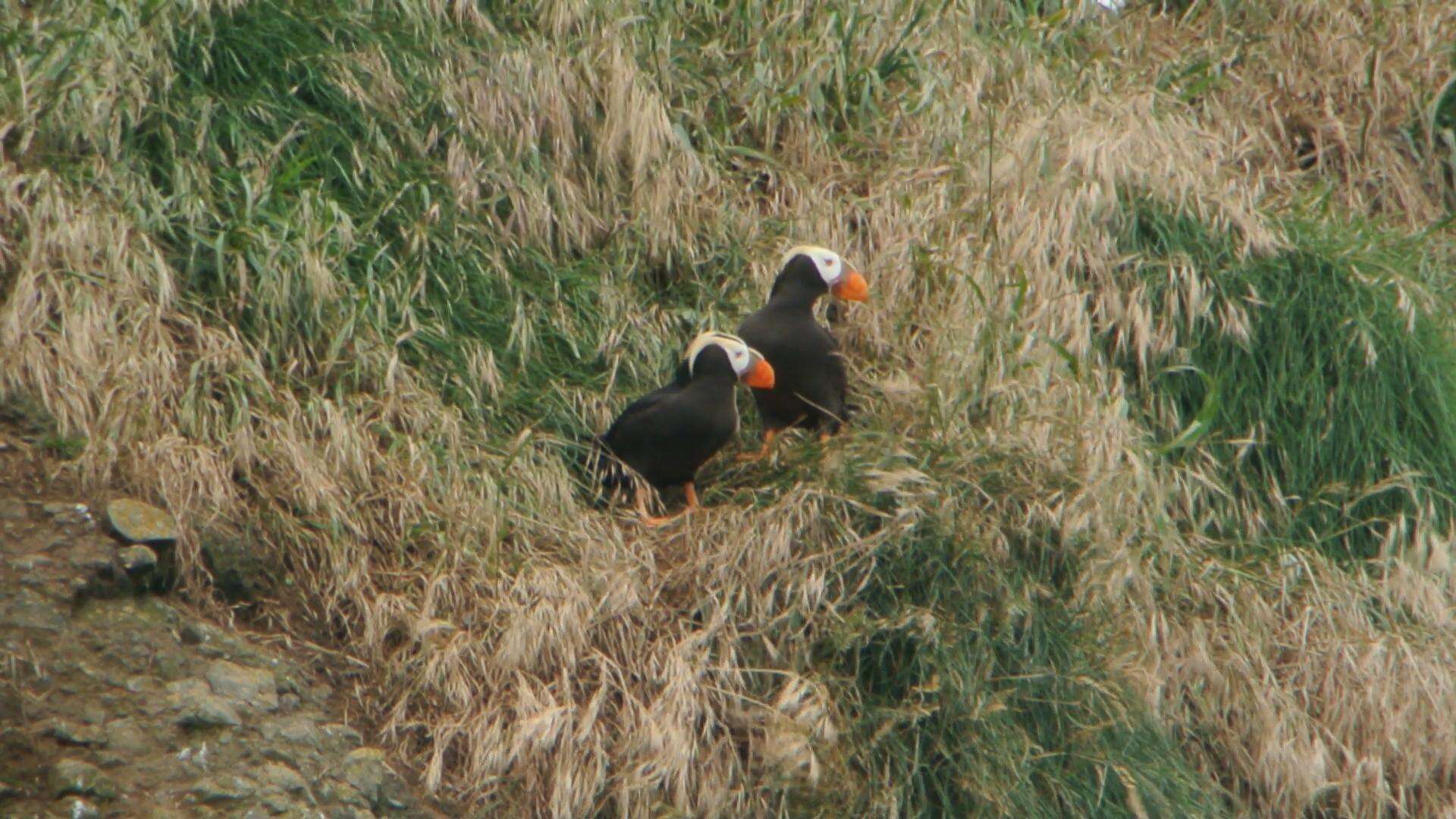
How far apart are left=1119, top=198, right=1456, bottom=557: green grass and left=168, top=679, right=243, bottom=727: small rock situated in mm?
2491

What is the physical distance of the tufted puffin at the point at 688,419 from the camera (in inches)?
155

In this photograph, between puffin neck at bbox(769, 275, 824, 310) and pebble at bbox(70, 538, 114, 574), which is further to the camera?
puffin neck at bbox(769, 275, 824, 310)

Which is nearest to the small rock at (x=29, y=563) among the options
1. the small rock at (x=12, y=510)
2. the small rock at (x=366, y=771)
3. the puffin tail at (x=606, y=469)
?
the small rock at (x=12, y=510)

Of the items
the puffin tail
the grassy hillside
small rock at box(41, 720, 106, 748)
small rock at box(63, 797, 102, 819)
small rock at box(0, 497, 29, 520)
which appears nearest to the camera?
small rock at box(63, 797, 102, 819)

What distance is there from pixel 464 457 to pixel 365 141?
3.48ft

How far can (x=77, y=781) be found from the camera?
302 cm

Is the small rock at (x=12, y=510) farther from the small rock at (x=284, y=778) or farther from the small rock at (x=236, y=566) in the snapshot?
the small rock at (x=284, y=778)

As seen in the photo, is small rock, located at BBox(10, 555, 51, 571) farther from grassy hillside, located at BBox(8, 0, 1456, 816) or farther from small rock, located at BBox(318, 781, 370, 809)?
small rock, located at BBox(318, 781, 370, 809)

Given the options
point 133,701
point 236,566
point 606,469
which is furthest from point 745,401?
point 133,701

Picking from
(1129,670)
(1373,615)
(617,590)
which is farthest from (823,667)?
(1373,615)

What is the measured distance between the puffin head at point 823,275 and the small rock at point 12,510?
6.15 feet

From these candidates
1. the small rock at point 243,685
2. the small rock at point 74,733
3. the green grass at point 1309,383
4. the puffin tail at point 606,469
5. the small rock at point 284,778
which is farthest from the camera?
the green grass at point 1309,383

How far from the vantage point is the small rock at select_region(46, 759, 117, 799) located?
301 centimetres

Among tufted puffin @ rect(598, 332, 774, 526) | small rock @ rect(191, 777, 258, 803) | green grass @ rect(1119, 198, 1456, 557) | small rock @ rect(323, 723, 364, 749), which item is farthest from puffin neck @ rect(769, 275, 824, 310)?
small rock @ rect(191, 777, 258, 803)
